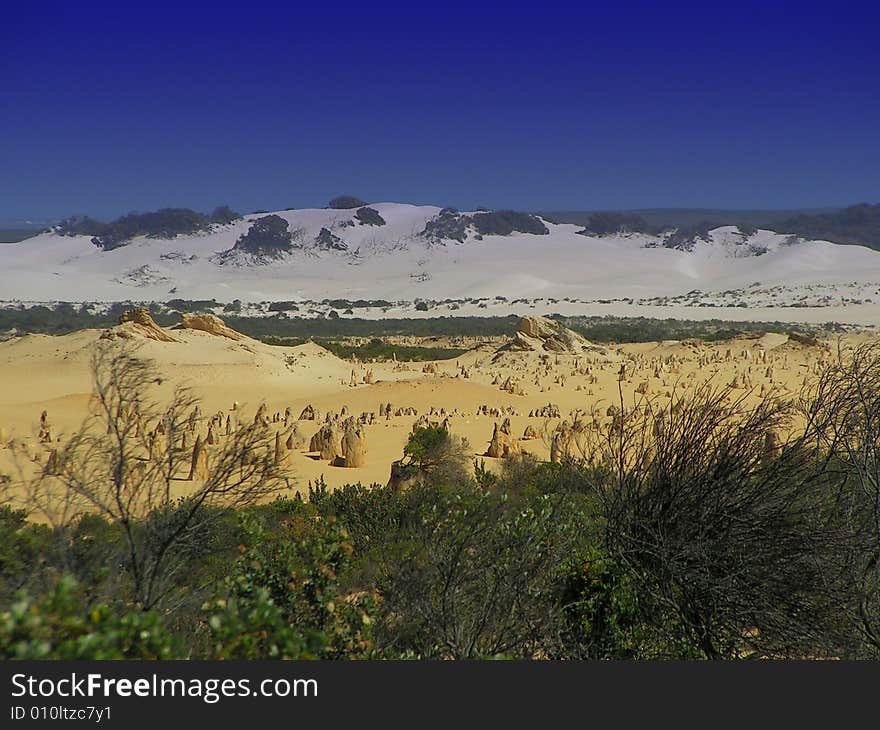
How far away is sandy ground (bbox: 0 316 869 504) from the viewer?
14.8m

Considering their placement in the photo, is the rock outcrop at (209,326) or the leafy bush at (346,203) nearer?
the rock outcrop at (209,326)

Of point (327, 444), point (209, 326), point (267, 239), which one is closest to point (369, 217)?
point (267, 239)

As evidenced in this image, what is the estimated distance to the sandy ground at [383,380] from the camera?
48.4ft

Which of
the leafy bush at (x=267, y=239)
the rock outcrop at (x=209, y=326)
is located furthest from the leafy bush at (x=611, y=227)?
the rock outcrop at (x=209, y=326)

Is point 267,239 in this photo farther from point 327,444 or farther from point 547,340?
point 327,444

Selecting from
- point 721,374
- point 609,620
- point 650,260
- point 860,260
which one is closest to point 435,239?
point 650,260

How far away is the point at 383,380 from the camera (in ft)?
73.7

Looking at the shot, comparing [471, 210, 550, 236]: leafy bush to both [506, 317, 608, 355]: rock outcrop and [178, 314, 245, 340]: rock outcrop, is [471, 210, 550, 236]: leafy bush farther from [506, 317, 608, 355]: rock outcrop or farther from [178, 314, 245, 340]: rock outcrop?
[178, 314, 245, 340]: rock outcrop

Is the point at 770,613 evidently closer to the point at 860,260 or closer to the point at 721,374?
the point at 721,374

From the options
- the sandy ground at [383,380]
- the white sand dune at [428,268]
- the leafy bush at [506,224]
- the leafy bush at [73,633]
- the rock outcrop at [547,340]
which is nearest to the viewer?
the leafy bush at [73,633]

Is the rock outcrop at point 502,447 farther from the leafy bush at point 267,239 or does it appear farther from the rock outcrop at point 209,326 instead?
the leafy bush at point 267,239

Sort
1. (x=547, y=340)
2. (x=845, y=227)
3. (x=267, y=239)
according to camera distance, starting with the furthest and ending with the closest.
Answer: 1. (x=845, y=227)
2. (x=267, y=239)
3. (x=547, y=340)

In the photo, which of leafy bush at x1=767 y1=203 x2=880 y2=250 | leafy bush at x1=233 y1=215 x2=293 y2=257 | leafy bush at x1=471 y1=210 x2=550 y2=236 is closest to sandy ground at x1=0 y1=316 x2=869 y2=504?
leafy bush at x1=233 y1=215 x2=293 y2=257

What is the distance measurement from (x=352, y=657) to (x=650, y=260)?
9867cm
